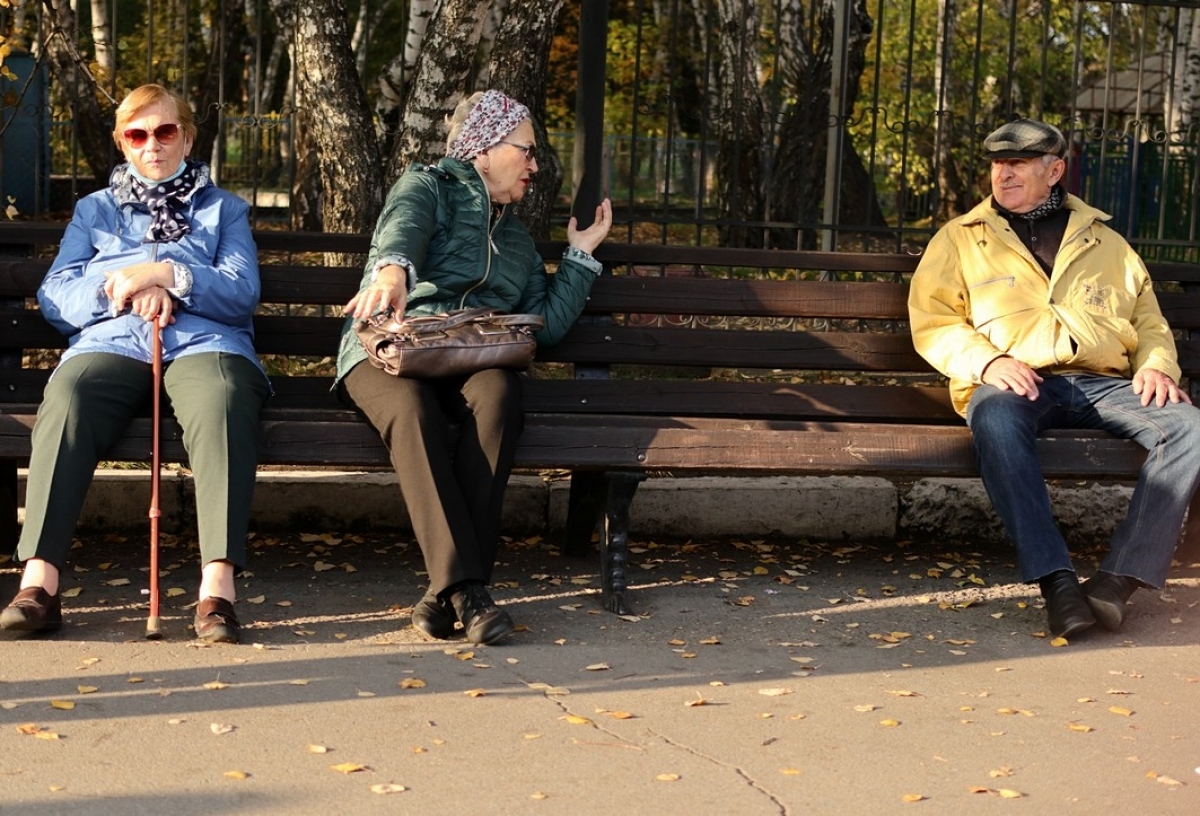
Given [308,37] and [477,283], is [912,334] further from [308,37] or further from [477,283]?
[308,37]

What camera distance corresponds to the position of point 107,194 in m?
5.19

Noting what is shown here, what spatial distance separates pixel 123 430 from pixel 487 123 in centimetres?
145

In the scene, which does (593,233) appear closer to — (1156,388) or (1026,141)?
(1026,141)

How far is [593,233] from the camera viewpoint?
18.1 feet

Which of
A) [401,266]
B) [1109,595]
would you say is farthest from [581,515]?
[1109,595]

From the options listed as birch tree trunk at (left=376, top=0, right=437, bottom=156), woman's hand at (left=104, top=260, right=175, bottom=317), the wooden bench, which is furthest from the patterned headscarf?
birch tree trunk at (left=376, top=0, right=437, bottom=156)

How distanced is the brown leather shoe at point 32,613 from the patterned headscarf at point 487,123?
1.84 metres

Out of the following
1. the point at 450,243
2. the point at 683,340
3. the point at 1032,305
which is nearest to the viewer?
the point at 450,243

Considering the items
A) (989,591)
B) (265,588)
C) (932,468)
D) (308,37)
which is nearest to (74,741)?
(265,588)

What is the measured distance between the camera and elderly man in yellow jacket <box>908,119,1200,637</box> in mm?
4965

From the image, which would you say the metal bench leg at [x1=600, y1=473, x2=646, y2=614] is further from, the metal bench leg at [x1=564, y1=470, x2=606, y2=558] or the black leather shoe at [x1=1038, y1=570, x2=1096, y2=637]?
the black leather shoe at [x1=1038, y1=570, x2=1096, y2=637]

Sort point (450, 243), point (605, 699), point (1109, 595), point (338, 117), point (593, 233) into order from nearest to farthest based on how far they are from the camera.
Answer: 1. point (605, 699)
2. point (1109, 595)
3. point (450, 243)
4. point (593, 233)
5. point (338, 117)

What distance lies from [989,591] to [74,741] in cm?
305

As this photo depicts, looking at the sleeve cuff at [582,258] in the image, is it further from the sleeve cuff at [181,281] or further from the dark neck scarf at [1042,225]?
the dark neck scarf at [1042,225]
